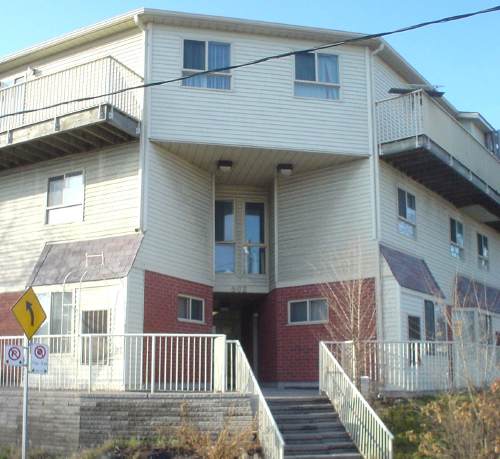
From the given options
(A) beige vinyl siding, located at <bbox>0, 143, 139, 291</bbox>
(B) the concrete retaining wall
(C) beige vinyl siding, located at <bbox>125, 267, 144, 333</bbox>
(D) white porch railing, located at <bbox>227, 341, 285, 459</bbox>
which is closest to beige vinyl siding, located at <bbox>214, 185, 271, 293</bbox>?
(C) beige vinyl siding, located at <bbox>125, 267, 144, 333</bbox>

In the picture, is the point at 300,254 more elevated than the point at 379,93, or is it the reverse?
the point at 379,93

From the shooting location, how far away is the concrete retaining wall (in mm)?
13398

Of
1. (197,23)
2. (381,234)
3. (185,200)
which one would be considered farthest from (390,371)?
(197,23)

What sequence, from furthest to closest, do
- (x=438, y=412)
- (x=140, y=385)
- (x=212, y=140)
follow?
(x=212, y=140) < (x=140, y=385) < (x=438, y=412)

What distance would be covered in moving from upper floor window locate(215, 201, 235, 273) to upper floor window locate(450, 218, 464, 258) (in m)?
7.32

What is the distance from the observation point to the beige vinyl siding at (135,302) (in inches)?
645

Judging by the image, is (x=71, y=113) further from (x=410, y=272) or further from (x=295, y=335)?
(x=410, y=272)

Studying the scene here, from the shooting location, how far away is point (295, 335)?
63.9 feet

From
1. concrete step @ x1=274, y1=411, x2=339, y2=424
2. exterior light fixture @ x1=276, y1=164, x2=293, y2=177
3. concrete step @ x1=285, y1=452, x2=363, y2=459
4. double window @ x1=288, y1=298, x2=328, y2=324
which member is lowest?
concrete step @ x1=285, y1=452, x2=363, y2=459

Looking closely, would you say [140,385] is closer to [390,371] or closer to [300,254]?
[390,371]

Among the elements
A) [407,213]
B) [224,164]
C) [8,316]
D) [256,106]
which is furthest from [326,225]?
[8,316]

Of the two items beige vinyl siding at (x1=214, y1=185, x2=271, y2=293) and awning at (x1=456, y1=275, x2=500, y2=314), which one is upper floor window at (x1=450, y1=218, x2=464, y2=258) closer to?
awning at (x1=456, y1=275, x2=500, y2=314)

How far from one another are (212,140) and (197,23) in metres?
3.07

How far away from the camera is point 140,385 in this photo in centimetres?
1490
